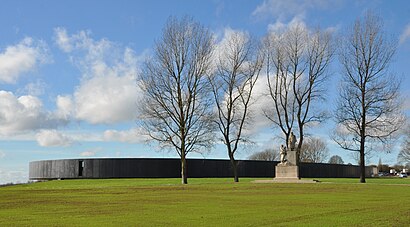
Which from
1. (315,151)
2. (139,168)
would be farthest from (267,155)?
(139,168)

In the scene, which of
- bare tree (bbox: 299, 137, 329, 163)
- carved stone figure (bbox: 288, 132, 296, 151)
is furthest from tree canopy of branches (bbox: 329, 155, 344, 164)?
carved stone figure (bbox: 288, 132, 296, 151)

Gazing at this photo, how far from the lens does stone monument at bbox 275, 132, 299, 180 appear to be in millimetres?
43094

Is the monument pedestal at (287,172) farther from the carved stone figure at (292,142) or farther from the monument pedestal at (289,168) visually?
the carved stone figure at (292,142)

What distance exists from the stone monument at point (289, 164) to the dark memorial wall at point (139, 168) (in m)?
22.1

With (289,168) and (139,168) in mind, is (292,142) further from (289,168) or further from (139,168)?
(139,168)

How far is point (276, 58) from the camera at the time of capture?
160 ft

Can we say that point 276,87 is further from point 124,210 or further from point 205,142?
point 124,210

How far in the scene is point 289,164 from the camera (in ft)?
143

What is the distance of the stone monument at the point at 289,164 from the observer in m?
43.1

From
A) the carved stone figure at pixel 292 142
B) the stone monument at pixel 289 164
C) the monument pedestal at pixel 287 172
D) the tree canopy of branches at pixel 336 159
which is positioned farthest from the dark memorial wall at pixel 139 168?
the tree canopy of branches at pixel 336 159

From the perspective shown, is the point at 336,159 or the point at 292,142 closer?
the point at 292,142

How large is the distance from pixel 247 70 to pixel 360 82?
1107 centimetres

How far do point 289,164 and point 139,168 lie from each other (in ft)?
81.5

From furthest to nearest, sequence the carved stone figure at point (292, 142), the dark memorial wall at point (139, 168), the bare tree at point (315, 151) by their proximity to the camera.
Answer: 1. the bare tree at point (315, 151)
2. the dark memorial wall at point (139, 168)
3. the carved stone figure at point (292, 142)
